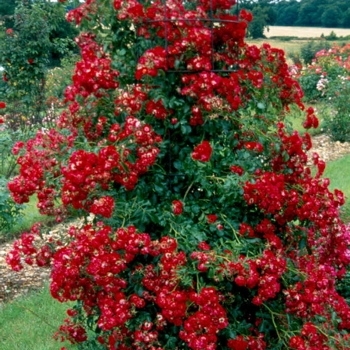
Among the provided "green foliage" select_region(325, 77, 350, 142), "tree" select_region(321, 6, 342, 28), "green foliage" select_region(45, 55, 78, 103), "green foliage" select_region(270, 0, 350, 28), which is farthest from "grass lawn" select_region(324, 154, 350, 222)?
"tree" select_region(321, 6, 342, 28)

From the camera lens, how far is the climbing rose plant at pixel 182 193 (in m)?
3.03

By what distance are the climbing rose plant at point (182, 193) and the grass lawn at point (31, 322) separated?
39.2 inches

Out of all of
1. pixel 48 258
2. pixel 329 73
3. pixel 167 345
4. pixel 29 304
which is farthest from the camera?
pixel 329 73

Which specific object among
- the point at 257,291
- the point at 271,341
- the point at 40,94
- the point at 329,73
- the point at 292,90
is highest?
the point at 292,90

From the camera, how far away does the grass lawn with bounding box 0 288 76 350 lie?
178 inches

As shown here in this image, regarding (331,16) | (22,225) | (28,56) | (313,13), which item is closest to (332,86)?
(28,56)

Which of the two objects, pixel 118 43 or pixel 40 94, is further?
pixel 40 94

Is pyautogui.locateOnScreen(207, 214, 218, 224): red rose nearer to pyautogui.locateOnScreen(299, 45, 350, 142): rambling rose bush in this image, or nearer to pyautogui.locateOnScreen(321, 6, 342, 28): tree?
pyautogui.locateOnScreen(299, 45, 350, 142): rambling rose bush

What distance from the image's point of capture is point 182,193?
137 inches

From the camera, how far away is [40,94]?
11.3m

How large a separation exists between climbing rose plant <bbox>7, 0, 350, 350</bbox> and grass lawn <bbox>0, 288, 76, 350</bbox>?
1.00m

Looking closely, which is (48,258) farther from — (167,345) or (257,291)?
(257,291)

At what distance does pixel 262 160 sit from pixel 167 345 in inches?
44.0

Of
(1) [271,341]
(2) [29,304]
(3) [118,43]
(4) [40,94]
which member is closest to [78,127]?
(3) [118,43]
